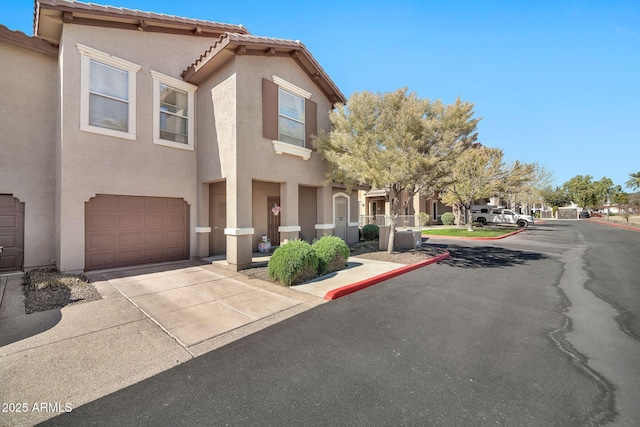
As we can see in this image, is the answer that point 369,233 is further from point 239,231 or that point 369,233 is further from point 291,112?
point 239,231

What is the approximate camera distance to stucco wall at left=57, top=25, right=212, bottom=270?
7.48 metres

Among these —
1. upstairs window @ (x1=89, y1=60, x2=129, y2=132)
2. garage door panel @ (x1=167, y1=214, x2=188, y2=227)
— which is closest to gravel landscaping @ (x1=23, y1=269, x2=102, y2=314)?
garage door panel @ (x1=167, y1=214, x2=188, y2=227)

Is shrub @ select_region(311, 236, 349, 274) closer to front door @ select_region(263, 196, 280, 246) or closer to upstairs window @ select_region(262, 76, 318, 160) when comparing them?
upstairs window @ select_region(262, 76, 318, 160)

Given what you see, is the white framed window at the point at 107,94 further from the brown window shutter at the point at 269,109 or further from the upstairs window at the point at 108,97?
the brown window shutter at the point at 269,109

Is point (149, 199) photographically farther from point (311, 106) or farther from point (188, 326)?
point (311, 106)

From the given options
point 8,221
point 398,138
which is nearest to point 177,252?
point 8,221

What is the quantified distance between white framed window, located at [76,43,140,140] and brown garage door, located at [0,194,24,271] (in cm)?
315

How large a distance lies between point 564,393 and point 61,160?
456 inches

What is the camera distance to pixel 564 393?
2.93m

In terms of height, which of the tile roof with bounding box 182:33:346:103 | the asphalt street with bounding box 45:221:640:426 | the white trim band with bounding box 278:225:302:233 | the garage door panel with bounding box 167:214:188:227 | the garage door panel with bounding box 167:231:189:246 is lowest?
the asphalt street with bounding box 45:221:640:426

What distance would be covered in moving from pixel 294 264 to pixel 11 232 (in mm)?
8603

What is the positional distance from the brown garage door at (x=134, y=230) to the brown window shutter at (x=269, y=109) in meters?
4.23

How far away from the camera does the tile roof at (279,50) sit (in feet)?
26.5

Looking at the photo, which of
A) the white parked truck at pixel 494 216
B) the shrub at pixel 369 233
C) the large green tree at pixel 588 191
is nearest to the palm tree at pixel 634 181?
the large green tree at pixel 588 191
